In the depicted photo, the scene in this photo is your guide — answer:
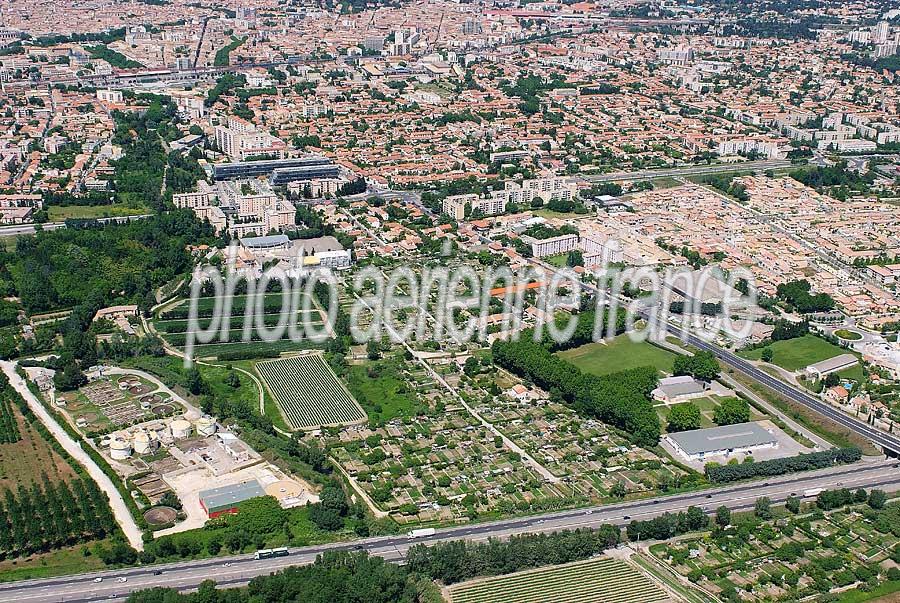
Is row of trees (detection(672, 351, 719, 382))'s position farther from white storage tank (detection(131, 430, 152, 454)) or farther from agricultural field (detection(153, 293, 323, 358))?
white storage tank (detection(131, 430, 152, 454))

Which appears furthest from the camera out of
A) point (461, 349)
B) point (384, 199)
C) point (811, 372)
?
point (384, 199)

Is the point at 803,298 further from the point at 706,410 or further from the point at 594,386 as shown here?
the point at 594,386

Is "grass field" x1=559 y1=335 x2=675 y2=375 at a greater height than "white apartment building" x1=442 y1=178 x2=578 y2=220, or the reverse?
"white apartment building" x1=442 y1=178 x2=578 y2=220

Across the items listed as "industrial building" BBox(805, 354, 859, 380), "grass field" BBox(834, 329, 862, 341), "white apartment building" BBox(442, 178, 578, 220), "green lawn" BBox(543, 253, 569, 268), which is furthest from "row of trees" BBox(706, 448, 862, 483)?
"white apartment building" BBox(442, 178, 578, 220)

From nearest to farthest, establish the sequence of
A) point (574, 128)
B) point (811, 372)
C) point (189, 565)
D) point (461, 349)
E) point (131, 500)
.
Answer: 1. point (189, 565)
2. point (131, 500)
3. point (811, 372)
4. point (461, 349)
5. point (574, 128)

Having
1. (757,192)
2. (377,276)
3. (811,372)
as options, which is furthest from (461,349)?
(757,192)

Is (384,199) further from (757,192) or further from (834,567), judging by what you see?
(834,567)
